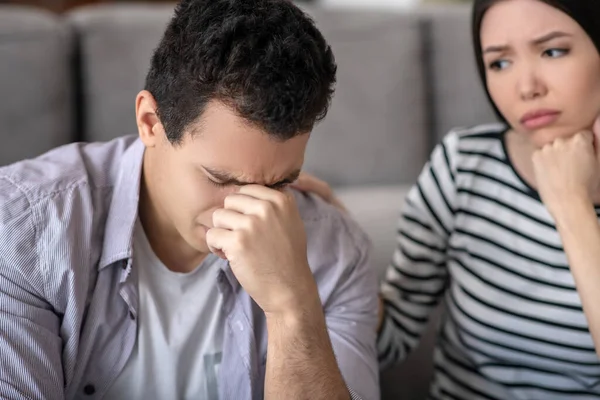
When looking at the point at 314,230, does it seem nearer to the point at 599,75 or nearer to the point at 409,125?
the point at 599,75

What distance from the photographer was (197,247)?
109 centimetres

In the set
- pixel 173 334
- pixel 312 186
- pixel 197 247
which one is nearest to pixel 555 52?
pixel 312 186

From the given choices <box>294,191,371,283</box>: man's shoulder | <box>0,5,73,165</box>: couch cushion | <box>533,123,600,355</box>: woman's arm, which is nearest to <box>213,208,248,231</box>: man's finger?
<box>294,191,371,283</box>: man's shoulder

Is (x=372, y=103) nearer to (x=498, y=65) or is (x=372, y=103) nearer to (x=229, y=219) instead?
(x=498, y=65)

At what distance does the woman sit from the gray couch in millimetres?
279

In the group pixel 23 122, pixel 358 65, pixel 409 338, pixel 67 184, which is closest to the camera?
pixel 67 184

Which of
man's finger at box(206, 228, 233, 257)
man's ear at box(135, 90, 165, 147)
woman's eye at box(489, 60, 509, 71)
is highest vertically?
woman's eye at box(489, 60, 509, 71)

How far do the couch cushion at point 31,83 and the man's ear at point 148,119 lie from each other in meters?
0.83

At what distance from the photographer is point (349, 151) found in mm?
2037

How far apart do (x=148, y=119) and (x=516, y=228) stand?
2.26 ft

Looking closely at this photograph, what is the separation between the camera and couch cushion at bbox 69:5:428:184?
6.27 feet

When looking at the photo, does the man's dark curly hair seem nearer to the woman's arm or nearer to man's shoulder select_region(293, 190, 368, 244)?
man's shoulder select_region(293, 190, 368, 244)

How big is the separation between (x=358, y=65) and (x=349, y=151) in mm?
233

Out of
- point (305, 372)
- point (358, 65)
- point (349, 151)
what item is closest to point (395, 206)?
point (349, 151)
